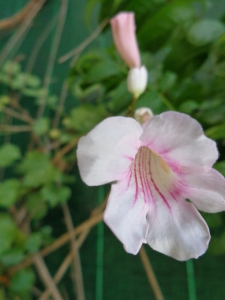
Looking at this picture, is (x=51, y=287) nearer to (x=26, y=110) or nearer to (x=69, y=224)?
(x=69, y=224)

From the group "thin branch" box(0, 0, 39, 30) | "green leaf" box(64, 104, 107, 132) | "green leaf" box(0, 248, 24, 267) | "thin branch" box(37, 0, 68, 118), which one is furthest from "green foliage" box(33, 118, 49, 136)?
"thin branch" box(0, 0, 39, 30)

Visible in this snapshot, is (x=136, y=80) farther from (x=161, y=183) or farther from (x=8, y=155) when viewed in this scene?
(x=8, y=155)

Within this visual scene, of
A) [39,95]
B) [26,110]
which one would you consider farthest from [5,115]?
[39,95]

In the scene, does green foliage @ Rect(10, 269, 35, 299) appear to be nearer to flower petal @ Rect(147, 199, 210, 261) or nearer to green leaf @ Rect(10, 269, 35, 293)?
green leaf @ Rect(10, 269, 35, 293)

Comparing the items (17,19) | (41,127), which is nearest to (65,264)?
(41,127)

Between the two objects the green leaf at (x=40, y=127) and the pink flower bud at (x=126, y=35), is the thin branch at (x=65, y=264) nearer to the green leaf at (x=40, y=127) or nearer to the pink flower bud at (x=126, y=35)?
the green leaf at (x=40, y=127)

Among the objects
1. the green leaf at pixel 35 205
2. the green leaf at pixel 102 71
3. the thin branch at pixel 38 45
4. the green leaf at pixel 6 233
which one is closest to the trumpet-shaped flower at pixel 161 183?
the green leaf at pixel 102 71

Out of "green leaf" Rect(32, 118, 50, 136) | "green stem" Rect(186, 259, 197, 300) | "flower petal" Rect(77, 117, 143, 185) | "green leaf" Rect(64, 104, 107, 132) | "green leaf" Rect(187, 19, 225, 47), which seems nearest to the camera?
"flower petal" Rect(77, 117, 143, 185)
